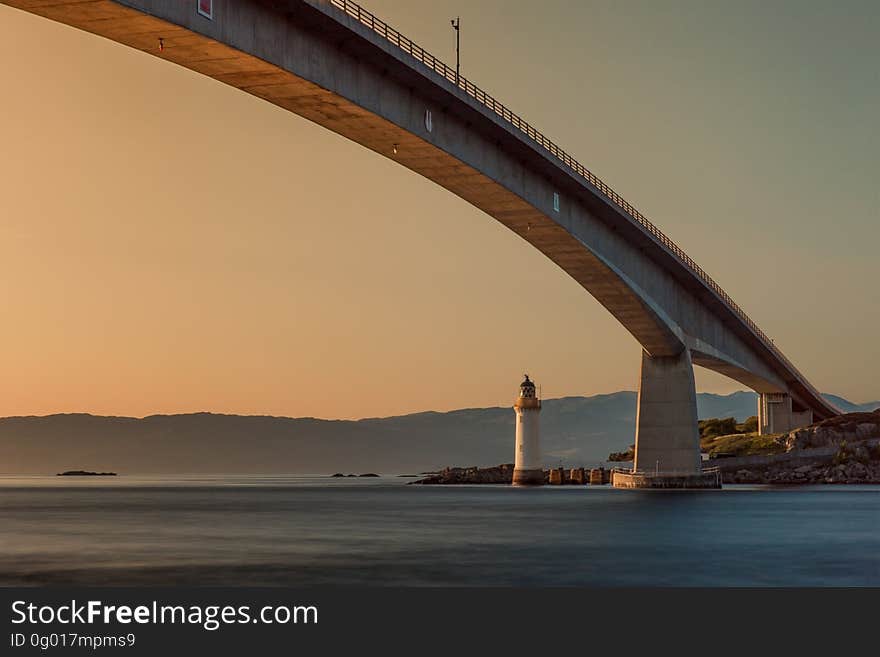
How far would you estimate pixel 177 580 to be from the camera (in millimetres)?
27719

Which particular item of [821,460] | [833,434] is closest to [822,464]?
[821,460]

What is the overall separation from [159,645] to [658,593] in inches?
456

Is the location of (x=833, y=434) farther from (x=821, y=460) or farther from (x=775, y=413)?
(x=775, y=413)

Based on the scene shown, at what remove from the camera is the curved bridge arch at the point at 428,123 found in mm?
29016

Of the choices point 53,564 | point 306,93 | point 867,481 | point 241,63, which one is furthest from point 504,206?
point 867,481

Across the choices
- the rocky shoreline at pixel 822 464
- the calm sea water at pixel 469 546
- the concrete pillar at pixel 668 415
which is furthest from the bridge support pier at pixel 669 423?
the rocky shoreline at pixel 822 464

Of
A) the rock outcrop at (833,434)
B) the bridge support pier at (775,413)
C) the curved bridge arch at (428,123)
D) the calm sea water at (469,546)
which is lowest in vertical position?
the calm sea water at (469,546)

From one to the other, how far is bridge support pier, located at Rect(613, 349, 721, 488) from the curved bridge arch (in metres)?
0.45

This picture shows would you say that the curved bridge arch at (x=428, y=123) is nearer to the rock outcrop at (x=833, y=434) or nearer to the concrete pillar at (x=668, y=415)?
the concrete pillar at (x=668, y=415)

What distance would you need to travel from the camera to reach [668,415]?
71.9 m

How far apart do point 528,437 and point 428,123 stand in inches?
2560

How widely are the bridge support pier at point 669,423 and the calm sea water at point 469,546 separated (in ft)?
24.8

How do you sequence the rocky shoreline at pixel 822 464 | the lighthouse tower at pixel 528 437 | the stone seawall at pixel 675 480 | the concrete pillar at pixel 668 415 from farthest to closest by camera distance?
the lighthouse tower at pixel 528 437
the rocky shoreline at pixel 822 464
the stone seawall at pixel 675 480
the concrete pillar at pixel 668 415

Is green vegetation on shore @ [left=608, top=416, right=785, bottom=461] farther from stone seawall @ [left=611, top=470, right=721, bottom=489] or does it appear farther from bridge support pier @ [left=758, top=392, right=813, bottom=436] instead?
stone seawall @ [left=611, top=470, right=721, bottom=489]
